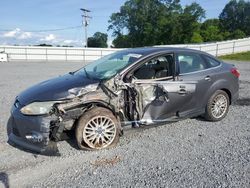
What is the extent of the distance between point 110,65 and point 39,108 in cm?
162

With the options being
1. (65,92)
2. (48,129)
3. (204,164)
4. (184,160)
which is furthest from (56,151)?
(204,164)

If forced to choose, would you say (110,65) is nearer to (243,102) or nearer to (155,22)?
(243,102)

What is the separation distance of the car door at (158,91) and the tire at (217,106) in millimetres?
630

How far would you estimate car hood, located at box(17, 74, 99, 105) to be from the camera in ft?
14.2

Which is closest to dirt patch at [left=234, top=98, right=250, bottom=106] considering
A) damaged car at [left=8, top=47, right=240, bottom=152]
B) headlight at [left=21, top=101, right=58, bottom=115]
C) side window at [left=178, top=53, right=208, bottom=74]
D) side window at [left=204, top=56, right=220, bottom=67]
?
damaged car at [left=8, top=47, right=240, bottom=152]

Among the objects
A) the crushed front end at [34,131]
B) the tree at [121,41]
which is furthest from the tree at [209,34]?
the crushed front end at [34,131]

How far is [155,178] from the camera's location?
3.60m

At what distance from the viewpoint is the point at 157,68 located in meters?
5.07

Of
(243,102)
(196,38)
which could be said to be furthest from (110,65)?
(196,38)

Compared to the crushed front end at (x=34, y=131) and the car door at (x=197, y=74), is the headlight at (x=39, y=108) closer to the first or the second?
the crushed front end at (x=34, y=131)

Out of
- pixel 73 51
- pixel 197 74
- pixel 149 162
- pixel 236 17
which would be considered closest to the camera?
pixel 149 162

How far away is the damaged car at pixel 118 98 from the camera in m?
4.28

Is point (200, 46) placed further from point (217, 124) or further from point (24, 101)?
point (24, 101)

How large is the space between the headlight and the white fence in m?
24.5
